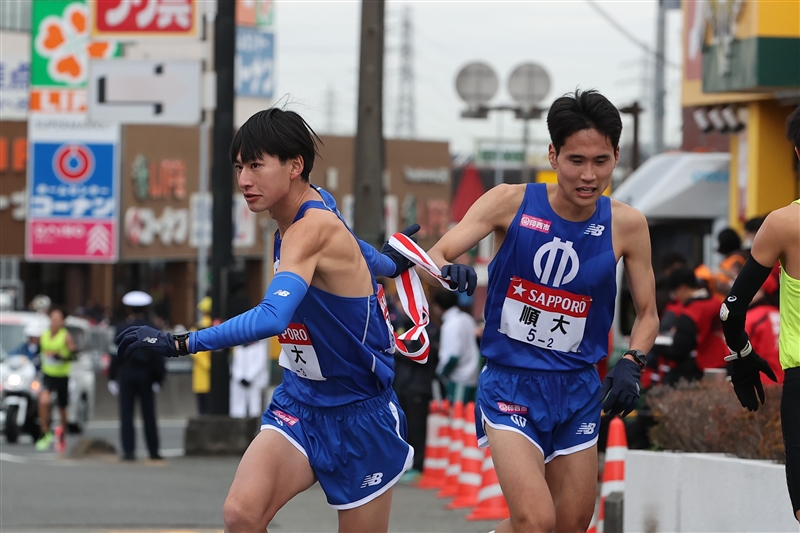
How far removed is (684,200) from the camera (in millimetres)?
21141

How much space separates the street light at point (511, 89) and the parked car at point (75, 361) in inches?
297

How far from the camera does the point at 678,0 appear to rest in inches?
1283

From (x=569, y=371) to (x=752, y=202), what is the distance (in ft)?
47.1

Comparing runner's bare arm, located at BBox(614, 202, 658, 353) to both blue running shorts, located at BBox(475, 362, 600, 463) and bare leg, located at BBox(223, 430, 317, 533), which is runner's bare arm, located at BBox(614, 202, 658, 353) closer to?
blue running shorts, located at BBox(475, 362, 600, 463)

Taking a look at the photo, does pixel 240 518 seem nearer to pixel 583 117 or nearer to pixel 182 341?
pixel 182 341

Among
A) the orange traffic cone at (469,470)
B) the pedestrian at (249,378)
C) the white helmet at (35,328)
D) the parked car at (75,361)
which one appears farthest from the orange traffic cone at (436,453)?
the white helmet at (35,328)

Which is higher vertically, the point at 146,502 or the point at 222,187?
the point at 222,187

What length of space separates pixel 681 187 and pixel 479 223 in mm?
15328

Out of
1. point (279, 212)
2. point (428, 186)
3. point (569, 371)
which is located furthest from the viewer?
point (428, 186)

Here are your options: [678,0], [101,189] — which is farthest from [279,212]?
[101,189]

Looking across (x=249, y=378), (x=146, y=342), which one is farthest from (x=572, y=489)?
(x=249, y=378)

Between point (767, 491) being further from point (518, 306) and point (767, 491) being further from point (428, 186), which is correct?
point (428, 186)

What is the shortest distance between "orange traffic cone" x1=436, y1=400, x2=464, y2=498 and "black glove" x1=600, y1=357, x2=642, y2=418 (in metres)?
6.67

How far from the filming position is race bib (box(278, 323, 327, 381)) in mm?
5707
